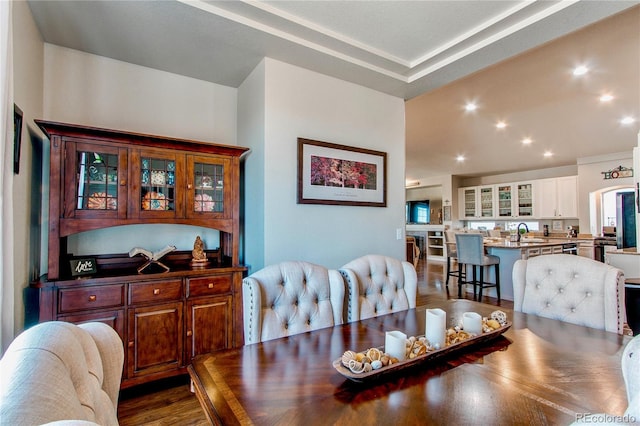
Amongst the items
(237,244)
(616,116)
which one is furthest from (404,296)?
(616,116)

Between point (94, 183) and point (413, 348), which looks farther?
point (94, 183)

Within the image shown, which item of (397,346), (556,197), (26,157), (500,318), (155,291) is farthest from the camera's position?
(556,197)

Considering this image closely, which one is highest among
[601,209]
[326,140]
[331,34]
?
[331,34]

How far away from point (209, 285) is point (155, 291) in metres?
0.38

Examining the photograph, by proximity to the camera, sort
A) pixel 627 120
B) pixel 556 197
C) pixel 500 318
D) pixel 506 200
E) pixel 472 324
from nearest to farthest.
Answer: pixel 472 324, pixel 500 318, pixel 627 120, pixel 556 197, pixel 506 200

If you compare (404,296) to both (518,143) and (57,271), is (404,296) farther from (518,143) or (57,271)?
(518,143)

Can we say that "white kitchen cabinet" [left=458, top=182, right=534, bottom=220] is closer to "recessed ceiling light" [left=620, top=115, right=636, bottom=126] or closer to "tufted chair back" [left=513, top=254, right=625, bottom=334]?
"recessed ceiling light" [left=620, top=115, right=636, bottom=126]

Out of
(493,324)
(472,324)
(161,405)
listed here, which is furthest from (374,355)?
(161,405)

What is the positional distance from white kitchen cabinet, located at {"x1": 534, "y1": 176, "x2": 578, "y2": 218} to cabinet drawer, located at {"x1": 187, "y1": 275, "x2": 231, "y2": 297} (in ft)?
27.6

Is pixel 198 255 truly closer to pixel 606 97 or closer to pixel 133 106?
pixel 133 106

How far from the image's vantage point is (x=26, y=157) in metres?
2.00

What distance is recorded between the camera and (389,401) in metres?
0.93

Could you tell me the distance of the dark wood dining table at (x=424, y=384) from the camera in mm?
855

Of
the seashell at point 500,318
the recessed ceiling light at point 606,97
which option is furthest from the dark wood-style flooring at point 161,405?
the recessed ceiling light at point 606,97
